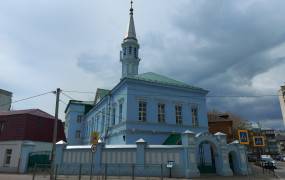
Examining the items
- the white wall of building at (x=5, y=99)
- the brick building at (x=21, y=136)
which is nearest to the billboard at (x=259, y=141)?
the brick building at (x=21, y=136)

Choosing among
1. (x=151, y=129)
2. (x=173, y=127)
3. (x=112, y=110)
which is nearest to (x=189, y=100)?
(x=173, y=127)

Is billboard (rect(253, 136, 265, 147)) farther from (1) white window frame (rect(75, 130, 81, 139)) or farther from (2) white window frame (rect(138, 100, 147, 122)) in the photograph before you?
(1) white window frame (rect(75, 130, 81, 139))

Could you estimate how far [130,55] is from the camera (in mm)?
35031

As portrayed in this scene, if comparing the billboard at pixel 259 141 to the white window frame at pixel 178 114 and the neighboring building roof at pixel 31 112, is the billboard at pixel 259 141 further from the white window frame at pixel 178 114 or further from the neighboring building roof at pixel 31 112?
the neighboring building roof at pixel 31 112

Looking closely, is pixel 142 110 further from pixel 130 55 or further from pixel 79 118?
pixel 79 118

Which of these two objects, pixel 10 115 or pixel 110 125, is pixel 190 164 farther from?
pixel 10 115

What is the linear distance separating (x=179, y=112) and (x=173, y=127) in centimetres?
227

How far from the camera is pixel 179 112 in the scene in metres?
27.2

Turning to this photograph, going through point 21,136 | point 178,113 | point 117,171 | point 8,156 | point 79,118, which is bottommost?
point 117,171

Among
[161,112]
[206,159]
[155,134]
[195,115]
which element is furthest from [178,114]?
[206,159]

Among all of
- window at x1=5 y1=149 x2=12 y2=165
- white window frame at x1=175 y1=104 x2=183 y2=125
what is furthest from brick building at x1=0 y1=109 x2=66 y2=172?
white window frame at x1=175 y1=104 x2=183 y2=125

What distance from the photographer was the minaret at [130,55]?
114 ft

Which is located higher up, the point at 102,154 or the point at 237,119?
the point at 237,119

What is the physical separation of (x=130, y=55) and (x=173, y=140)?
16.6 meters
